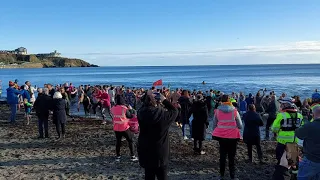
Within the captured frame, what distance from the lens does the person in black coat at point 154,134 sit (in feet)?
15.9

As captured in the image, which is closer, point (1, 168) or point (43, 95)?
point (1, 168)

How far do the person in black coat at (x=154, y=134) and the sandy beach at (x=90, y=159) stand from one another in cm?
259

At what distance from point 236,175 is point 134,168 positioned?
2499mm

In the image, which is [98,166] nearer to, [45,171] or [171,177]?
[45,171]

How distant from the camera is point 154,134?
4879 mm

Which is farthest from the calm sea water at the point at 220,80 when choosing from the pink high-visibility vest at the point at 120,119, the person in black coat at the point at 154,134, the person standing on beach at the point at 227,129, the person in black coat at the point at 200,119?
the person in black coat at the point at 154,134

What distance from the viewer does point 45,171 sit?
777 centimetres

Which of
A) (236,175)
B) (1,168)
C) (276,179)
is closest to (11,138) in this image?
(1,168)

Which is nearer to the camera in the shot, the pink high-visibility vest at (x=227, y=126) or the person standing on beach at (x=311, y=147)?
the person standing on beach at (x=311, y=147)

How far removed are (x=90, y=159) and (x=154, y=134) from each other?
15.1 feet

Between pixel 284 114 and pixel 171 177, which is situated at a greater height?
pixel 284 114

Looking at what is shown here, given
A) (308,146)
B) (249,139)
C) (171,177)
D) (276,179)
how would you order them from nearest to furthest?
(308,146) → (276,179) → (171,177) → (249,139)

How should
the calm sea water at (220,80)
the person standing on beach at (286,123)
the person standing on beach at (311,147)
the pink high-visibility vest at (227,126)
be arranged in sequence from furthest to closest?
the calm sea water at (220,80) → the pink high-visibility vest at (227,126) → the person standing on beach at (286,123) → the person standing on beach at (311,147)

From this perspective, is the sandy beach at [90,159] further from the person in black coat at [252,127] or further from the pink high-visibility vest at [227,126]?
the pink high-visibility vest at [227,126]
